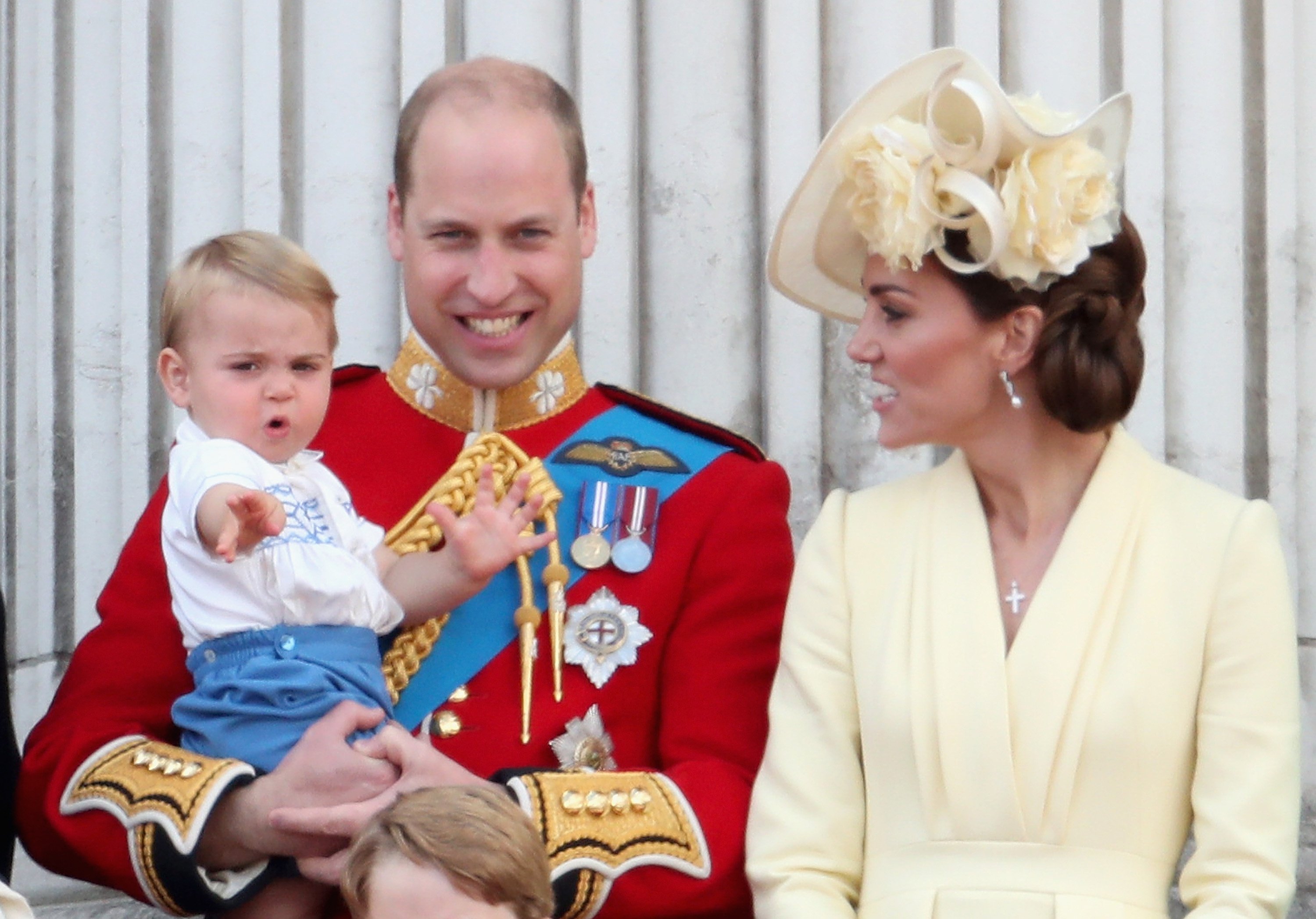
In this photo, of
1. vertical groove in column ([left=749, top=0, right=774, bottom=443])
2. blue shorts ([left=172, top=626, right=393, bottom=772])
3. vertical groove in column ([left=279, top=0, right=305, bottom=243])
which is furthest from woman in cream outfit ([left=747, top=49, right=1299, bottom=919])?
vertical groove in column ([left=279, top=0, right=305, bottom=243])

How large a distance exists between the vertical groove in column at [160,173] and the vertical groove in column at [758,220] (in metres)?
1.09

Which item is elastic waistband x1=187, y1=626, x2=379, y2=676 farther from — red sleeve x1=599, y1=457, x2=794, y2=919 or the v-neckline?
the v-neckline

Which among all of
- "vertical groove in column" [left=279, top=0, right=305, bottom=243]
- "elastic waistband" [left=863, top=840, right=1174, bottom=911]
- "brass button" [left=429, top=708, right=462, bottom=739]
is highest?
Answer: "vertical groove in column" [left=279, top=0, right=305, bottom=243]

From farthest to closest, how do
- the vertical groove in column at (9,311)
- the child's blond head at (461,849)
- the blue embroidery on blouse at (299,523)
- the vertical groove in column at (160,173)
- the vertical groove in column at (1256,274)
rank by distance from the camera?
the vertical groove in column at (9,311) < the vertical groove in column at (160,173) < the vertical groove in column at (1256,274) < the blue embroidery on blouse at (299,523) < the child's blond head at (461,849)

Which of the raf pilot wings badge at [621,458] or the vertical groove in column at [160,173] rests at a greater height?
the vertical groove in column at [160,173]

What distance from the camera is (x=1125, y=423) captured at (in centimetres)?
402

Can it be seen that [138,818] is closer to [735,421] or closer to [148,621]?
[148,621]

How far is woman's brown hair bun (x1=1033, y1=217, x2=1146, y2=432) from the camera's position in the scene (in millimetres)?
3037

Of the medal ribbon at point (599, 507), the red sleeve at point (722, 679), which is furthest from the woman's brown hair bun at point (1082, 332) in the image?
the medal ribbon at point (599, 507)

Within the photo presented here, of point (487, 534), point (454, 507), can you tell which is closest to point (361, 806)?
point (487, 534)

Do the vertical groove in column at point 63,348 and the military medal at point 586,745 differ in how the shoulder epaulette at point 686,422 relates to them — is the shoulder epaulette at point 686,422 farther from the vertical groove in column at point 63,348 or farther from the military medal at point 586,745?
the vertical groove in column at point 63,348

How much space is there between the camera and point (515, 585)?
3.36 meters

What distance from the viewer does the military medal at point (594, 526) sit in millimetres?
3338

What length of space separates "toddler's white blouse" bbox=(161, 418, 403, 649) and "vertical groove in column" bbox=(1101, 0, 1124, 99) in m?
1.74
